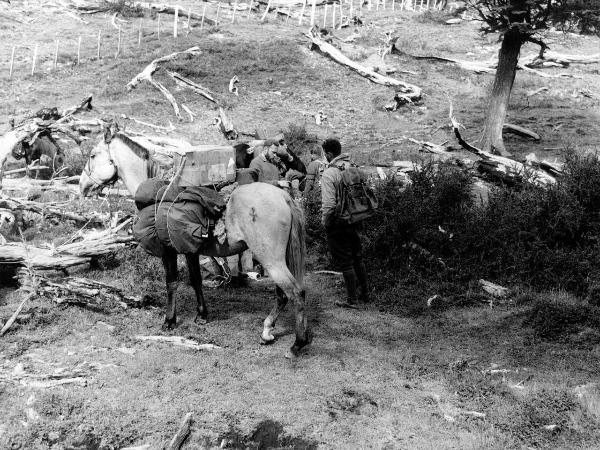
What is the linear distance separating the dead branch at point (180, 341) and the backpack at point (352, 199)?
2328 millimetres

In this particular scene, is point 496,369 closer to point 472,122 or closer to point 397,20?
point 472,122

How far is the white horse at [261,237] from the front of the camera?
642 cm

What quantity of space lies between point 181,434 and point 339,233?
11.9 feet

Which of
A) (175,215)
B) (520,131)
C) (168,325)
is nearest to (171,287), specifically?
(168,325)

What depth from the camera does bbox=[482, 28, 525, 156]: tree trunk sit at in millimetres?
14164

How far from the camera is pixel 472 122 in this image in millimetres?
18391

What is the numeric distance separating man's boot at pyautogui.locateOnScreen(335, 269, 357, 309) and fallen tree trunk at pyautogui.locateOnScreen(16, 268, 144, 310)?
2.76m

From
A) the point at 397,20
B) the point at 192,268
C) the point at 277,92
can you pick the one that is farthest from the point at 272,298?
the point at 397,20

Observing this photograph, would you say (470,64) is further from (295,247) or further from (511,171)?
(295,247)

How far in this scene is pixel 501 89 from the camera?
580 inches

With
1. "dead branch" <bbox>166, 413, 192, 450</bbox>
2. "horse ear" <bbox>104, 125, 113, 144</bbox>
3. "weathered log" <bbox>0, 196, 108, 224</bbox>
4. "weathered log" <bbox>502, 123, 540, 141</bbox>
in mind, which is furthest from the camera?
"weathered log" <bbox>502, 123, 540, 141</bbox>

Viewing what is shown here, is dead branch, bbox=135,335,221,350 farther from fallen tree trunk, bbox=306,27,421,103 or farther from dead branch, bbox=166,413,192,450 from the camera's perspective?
fallen tree trunk, bbox=306,27,421,103

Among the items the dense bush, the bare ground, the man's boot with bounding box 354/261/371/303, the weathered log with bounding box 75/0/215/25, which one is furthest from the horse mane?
the weathered log with bounding box 75/0/215/25

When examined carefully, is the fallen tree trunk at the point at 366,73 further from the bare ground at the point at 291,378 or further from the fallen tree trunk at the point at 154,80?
the bare ground at the point at 291,378
